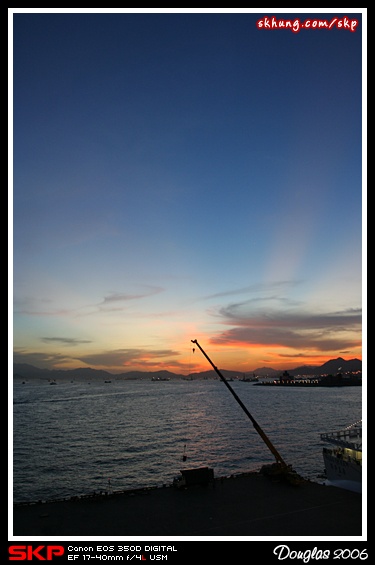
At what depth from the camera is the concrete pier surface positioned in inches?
1106

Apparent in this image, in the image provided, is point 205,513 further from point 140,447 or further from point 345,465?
point 140,447

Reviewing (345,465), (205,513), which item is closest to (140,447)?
(345,465)

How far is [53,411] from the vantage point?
179 metres

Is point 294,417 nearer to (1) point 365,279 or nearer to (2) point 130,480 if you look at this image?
(2) point 130,480

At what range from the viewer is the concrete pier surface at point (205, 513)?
1106 inches

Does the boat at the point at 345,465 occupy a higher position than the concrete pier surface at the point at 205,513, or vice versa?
the concrete pier surface at the point at 205,513

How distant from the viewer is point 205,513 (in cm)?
3184

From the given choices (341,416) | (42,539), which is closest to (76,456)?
(42,539)

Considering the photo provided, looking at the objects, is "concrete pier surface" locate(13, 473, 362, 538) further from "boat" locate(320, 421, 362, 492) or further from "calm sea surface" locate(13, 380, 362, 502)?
"calm sea surface" locate(13, 380, 362, 502)

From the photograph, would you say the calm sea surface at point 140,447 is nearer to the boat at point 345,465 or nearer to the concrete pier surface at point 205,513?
the boat at point 345,465

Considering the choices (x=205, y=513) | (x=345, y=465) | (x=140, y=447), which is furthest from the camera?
(x=140, y=447)

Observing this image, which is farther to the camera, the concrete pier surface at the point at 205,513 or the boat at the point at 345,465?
the boat at the point at 345,465

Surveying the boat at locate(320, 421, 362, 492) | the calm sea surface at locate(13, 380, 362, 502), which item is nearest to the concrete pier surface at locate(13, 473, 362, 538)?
the boat at locate(320, 421, 362, 492)

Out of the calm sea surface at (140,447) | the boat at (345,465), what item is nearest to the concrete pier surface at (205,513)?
the boat at (345,465)
